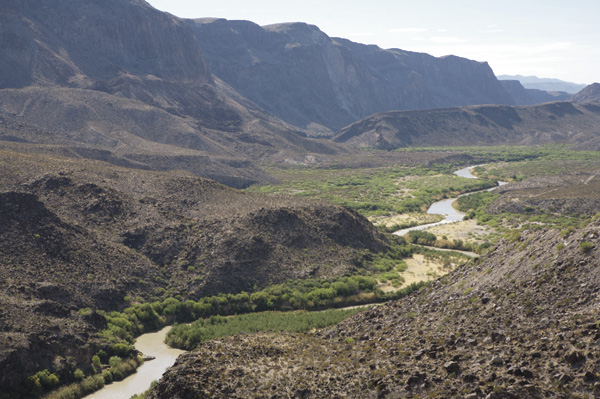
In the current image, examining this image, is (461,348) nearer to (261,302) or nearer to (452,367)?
(452,367)

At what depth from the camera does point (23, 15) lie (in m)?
173

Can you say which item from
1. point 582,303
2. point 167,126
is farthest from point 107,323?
point 167,126

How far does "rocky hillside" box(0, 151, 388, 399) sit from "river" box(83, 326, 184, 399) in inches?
115

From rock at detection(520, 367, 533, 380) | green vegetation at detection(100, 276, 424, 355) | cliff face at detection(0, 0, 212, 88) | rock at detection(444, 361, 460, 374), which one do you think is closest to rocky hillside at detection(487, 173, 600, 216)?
green vegetation at detection(100, 276, 424, 355)

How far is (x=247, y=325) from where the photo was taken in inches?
1662

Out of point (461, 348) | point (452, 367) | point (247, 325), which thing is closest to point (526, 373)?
point (452, 367)

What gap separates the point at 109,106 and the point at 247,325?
124 meters

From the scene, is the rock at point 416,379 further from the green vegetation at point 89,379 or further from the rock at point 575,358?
the green vegetation at point 89,379

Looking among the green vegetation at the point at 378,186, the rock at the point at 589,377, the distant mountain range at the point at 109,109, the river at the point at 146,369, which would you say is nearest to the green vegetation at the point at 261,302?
the river at the point at 146,369

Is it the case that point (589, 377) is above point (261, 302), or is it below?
above

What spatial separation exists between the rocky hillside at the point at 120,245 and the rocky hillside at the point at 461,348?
13.6 meters

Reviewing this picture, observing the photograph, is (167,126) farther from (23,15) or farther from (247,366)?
(247,366)

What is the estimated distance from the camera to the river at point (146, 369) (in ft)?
111

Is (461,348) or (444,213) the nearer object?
(461,348)
